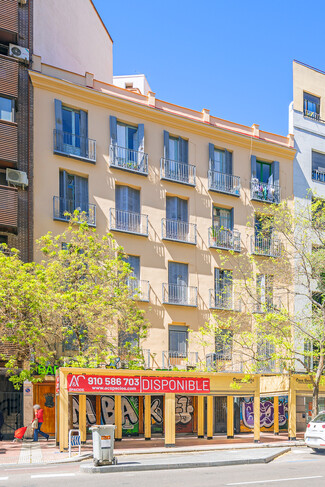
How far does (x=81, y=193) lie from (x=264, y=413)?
14968 mm

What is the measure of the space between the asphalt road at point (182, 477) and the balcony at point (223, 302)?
14197 mm

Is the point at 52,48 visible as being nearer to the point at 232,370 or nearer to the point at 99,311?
the point at 99,311

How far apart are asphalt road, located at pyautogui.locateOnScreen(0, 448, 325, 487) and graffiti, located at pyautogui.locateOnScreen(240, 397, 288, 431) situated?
44.0 ft

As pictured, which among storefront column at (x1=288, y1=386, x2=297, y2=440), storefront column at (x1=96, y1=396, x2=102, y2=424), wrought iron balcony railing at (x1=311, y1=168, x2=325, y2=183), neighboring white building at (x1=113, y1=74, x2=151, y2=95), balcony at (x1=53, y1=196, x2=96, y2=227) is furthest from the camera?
neighboring white building at (x1=113, y1=74, x2=151, y2=95)

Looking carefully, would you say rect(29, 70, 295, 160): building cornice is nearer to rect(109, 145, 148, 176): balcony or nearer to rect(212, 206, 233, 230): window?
rect(109, 145, 148, 176): balcony

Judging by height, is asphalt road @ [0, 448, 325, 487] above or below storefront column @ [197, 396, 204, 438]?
above

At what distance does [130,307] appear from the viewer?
2567cm

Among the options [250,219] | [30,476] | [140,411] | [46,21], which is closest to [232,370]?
[140,411]

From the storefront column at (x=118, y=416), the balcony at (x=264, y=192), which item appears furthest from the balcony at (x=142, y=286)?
the balcony at (x=264, y=192)

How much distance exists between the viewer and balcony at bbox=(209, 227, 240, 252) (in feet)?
109

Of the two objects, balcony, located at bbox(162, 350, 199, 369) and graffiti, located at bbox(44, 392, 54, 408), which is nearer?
graffiti, located at bbox(44, 392, 54, 408)

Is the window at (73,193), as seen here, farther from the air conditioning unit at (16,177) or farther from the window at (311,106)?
the window at (311,106)

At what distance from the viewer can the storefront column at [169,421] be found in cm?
2269

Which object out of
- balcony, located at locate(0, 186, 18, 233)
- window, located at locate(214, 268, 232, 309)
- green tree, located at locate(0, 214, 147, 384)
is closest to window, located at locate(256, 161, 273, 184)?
window, located at locate(214, 268, 232, 309)
